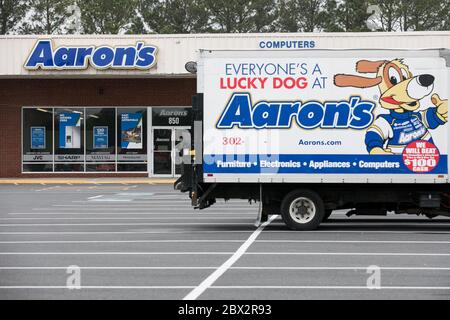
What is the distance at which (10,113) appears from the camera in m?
40.1

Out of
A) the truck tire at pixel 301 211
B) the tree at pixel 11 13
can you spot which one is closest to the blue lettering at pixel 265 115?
the truck tire at pixel 301 211

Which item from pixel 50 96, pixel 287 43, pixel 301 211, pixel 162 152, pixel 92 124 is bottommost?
pixel 301 211

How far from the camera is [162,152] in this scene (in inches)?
1567

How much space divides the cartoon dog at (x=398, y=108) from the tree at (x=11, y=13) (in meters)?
52.2

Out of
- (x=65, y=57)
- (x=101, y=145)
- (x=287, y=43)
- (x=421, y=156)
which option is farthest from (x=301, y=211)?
(x=101, y=145)

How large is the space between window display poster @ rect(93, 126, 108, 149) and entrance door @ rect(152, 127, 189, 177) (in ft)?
6.75

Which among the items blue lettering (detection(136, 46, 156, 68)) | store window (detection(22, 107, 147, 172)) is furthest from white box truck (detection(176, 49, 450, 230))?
store window (detection(22, 107, 147, 172))

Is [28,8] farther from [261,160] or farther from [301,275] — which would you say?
[301,275]

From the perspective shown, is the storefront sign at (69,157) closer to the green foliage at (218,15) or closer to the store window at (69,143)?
the store window at (69,143)

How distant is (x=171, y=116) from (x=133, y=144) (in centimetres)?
199

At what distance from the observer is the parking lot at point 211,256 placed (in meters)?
10.6

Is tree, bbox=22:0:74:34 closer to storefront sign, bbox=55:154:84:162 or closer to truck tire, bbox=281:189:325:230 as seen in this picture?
storefront sign, bbox=55:154:84:162

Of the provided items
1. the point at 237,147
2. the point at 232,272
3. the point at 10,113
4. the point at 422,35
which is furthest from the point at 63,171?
the point at 232,272

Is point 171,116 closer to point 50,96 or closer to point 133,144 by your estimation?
point 133,144
